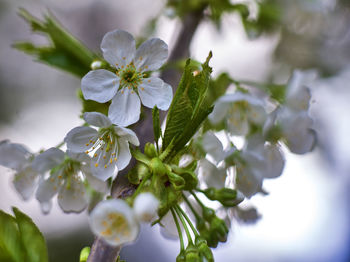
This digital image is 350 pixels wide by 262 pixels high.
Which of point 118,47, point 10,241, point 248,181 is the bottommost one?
point 10,241

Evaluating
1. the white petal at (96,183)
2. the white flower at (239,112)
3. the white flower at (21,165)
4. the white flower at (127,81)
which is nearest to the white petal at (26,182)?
the white flower at (21,165)

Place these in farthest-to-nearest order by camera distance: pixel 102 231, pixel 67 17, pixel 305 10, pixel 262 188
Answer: pixel 67 17 → pixel 305 10 → pixel 262 188 → pixel 102 231

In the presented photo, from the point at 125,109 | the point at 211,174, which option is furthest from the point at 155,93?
the point at 211,174

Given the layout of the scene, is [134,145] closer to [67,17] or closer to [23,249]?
[23,249]

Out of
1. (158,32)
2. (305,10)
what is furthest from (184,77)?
(305,10)

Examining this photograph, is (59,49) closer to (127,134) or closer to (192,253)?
(127,134)

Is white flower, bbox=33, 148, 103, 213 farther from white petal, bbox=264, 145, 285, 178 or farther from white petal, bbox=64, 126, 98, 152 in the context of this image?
white petal, bbox=264, 145, 285, 178
